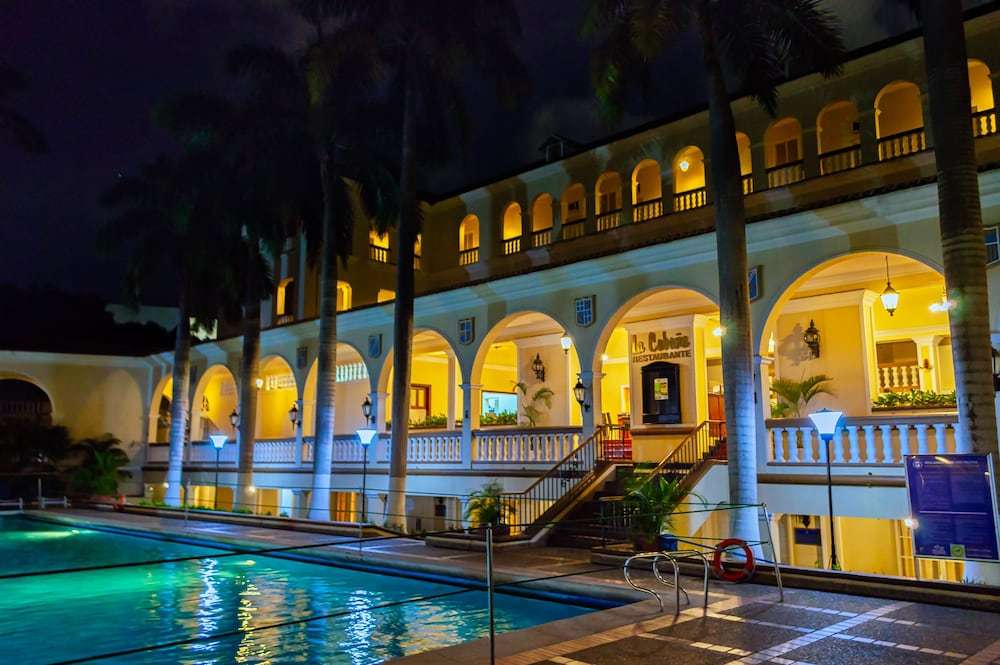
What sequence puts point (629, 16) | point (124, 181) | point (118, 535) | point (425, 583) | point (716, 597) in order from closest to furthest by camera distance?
point (716, 597), point (425, 583), point (629, 16), point (118, 535), point (124, 181)

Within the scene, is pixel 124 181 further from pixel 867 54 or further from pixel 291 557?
pixel 867 54

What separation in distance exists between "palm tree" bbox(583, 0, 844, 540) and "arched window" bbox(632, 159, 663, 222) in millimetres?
8754

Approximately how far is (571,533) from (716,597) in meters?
6.50

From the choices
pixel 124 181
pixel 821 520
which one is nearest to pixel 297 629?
pixel 821 520

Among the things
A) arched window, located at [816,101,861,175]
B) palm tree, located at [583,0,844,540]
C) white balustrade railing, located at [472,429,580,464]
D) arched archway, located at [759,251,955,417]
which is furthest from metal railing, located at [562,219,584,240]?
palm tree, located at [583,0,844,540]

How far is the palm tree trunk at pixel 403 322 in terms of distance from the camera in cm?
1928

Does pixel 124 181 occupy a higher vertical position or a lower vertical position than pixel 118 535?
higher

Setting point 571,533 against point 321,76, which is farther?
point 321,76

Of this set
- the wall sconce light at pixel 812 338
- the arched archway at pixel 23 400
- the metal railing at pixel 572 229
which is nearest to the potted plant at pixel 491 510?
the wall sconce light at pixel 812 338

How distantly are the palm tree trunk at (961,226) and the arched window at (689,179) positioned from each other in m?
10.8

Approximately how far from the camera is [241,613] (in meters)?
11.3

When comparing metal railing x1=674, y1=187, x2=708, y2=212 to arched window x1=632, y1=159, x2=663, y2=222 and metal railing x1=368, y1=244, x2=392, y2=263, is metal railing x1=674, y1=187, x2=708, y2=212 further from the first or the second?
metal railing x1=368, y1=244, x2=392, y2=263

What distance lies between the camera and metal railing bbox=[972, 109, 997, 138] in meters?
17.7

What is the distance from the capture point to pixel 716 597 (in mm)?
9664
